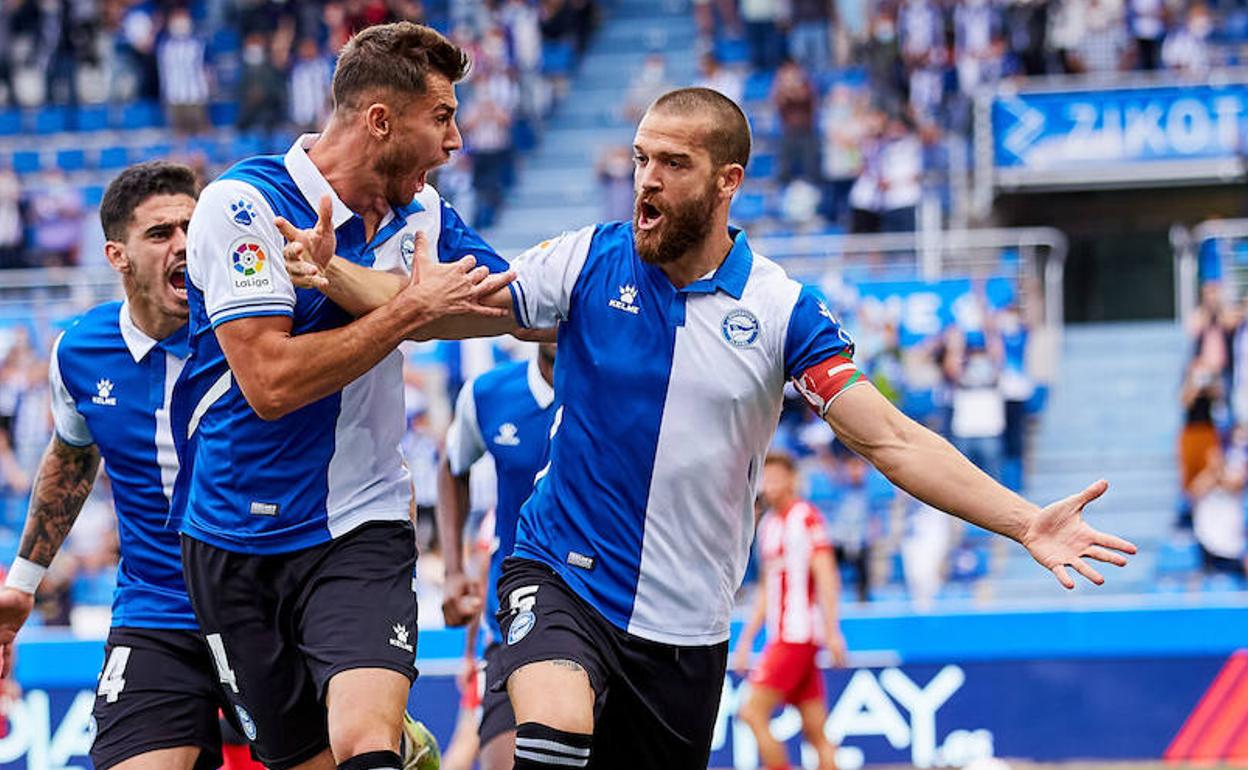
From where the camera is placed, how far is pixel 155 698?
257 inches

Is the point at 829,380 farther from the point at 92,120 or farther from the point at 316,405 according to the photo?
the point at 92,120

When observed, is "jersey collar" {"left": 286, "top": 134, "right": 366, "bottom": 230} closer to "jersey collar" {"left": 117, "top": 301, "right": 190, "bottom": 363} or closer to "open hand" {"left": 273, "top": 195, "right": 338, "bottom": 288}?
"open hand" {"left": 273, "top": 195, "right": 338, "bottom": 288}

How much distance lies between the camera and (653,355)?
19.8 ft

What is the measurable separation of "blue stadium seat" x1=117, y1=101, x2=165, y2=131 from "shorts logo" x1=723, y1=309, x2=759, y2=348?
19857mm

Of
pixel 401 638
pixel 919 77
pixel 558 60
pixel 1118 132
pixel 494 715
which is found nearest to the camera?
pixel 401 638

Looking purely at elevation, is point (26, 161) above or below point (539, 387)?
above

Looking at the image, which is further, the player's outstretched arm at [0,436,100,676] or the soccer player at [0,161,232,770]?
the player's outstretched arm at [0,436,100,676]

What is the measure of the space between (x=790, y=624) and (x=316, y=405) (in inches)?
253

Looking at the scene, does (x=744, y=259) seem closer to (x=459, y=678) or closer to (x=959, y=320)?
(x=459, y=678)

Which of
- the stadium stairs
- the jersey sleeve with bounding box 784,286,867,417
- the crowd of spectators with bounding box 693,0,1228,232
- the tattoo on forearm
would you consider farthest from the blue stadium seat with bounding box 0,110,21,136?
the jersey sleeve with bounding box 784,286,867,417

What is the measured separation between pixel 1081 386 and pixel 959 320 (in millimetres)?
1848

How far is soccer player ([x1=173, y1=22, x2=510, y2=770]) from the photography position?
18.9ft

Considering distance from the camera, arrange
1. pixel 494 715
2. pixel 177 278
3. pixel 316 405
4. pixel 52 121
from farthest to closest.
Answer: pixel 52 121 → pixel 494 715 → pixel 177 278 → pixel 316 405

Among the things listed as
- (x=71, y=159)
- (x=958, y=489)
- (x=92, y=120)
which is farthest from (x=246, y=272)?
(x=92, y=120)
